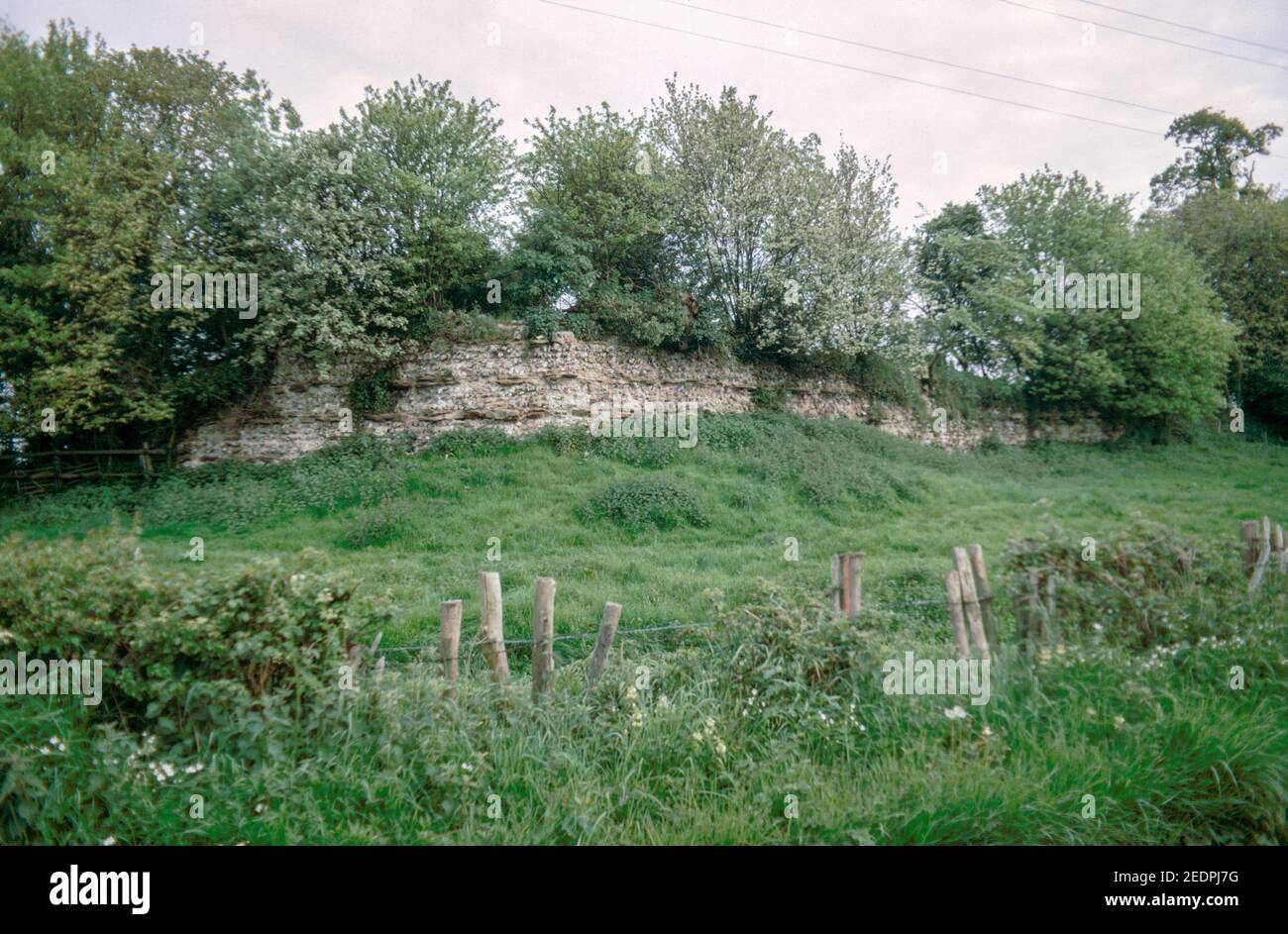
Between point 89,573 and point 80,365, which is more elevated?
point 80,365

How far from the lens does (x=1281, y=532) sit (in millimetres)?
5723

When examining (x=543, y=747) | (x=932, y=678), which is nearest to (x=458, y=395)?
(x=543, y=747)

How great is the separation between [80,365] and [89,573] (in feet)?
48.7

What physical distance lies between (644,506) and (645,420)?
5.79 metres

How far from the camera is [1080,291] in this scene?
22.1 metres

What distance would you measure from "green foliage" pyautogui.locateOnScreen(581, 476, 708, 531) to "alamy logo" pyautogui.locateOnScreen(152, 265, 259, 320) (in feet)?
35.1

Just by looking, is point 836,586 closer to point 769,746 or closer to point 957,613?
point 957,613

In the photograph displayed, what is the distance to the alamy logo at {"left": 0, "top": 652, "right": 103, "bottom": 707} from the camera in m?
3.11

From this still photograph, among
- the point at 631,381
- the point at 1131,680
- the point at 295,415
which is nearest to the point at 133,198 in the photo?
the point at 295,415

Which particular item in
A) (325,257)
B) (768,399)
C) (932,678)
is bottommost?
(932,678)

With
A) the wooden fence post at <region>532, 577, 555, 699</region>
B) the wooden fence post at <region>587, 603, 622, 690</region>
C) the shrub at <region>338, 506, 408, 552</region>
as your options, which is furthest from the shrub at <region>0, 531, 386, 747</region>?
the shrub at <region>338, 506, 408, 552</region>

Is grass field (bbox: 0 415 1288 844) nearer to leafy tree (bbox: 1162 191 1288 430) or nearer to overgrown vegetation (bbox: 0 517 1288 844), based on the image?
overgrown vegetation (bbox: 0 517 1288 844)
